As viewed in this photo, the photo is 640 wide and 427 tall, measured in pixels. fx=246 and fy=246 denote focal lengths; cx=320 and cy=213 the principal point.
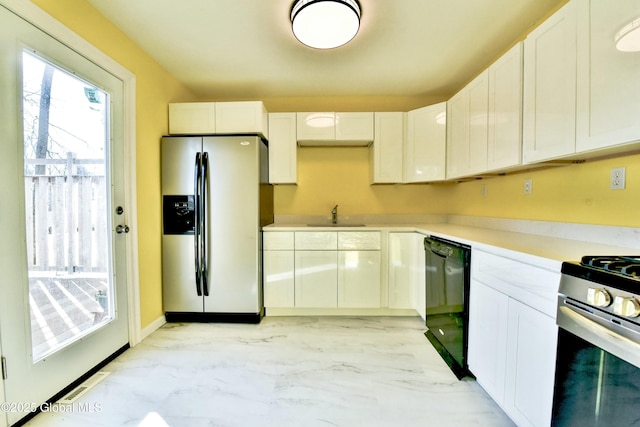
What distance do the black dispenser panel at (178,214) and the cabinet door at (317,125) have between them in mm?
1339

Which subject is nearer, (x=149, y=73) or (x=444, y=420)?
(x=444, y=420)

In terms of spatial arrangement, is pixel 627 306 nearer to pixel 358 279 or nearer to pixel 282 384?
pixel 282 384

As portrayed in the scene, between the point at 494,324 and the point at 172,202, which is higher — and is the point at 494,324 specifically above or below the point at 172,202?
below

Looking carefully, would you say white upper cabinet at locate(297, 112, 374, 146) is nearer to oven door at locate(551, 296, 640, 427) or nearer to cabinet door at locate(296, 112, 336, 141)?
cabinet door at locate(296, 112, 336, 141)

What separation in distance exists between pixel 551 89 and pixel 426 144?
1273mm

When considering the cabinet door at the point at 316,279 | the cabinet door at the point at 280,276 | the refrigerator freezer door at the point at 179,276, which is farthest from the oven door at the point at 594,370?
the refrigerator freezer door at the point at 179,276

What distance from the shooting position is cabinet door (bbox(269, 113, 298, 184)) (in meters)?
2.67

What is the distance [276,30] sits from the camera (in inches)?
71.6

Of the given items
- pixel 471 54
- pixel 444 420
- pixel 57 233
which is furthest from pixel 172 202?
pixel 471 54

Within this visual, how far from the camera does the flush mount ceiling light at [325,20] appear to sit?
146cm

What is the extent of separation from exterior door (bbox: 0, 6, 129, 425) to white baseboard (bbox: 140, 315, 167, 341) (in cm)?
17

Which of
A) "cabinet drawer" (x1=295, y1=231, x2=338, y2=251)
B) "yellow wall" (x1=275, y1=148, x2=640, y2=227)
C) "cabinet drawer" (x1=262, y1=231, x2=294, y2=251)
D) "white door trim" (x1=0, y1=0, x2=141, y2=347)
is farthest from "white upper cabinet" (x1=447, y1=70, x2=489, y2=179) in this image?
"white door trim" (x1=0, y1=0, x2=141, y2=347)

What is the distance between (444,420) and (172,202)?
8.50 feet

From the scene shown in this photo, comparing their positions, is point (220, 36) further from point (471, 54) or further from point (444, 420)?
point (444, 420)
